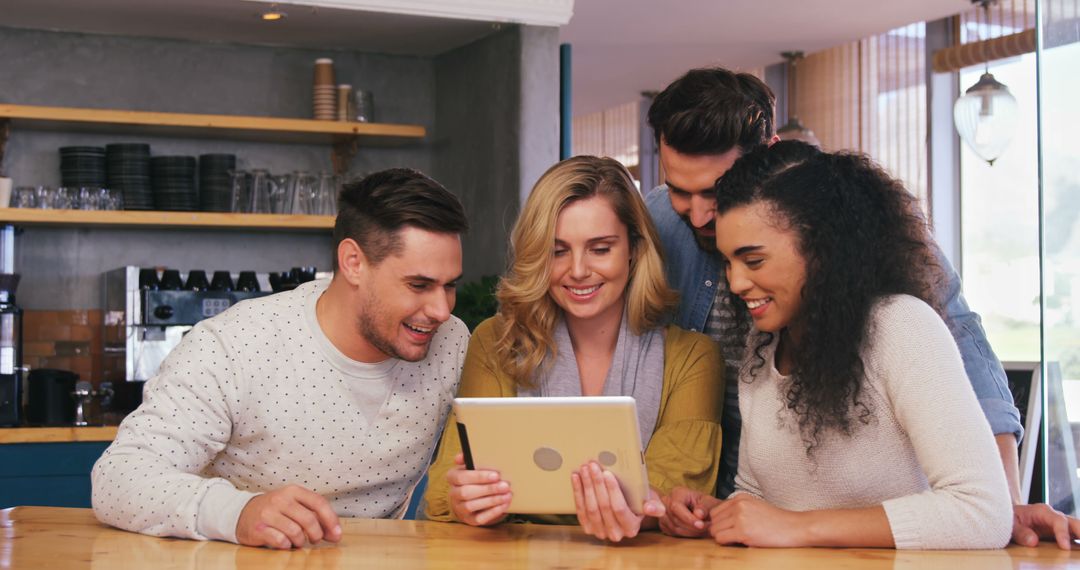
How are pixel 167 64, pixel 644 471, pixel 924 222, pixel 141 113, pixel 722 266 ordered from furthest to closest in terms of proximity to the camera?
1. pixel 167 64
2. pixel 141 113
3. pixel 722 266
4. pixel 924 222
5. pixel 644 471

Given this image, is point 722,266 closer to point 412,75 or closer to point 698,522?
point 698,522

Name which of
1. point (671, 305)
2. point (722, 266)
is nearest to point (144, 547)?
point (671, 305)

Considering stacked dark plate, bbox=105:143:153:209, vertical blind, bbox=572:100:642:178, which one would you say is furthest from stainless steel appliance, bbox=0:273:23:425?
vertical blind, bbox=572:100:642:178

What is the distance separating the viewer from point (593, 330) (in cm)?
254

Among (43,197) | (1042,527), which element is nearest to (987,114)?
(1042,527)

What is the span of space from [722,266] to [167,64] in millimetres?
3542

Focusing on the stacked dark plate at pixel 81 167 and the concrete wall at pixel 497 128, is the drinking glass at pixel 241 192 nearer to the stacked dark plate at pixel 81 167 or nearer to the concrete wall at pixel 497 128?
the stacked dark plate at pixel 81 167

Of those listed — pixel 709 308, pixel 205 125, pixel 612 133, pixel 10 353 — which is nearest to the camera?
pixel 709 308

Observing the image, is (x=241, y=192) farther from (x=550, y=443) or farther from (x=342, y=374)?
(x=550, y=443)

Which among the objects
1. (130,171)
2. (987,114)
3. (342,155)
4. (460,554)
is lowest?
(460,554)

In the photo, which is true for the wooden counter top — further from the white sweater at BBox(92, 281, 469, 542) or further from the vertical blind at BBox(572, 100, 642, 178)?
the vertical blind at BBox(572, 100, 642, 178)

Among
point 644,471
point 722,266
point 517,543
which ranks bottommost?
point 517,543

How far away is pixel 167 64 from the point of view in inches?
208

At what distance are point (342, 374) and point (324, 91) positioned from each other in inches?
122
